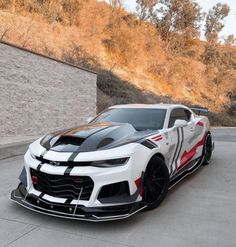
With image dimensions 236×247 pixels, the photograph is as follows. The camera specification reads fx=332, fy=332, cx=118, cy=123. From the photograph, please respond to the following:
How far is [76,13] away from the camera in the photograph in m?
21.5

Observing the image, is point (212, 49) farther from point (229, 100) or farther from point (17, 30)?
point (17, 30)

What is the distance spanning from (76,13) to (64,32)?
250cm

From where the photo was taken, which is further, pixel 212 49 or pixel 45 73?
pixel 212 49

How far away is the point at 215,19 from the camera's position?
3606 centimetres

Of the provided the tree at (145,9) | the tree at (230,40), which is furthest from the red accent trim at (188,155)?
the tree at (230,40)

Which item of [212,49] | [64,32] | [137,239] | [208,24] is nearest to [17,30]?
[64,32]

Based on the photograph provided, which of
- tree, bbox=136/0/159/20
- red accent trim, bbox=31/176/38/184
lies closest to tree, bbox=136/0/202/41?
tree, bbox=136/0/159/20

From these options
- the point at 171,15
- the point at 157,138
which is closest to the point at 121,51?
the point at 171,15

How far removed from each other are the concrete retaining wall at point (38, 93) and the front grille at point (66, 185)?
6421mm

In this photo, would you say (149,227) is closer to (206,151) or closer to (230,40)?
(206,151)

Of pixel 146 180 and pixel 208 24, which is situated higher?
pixel 208 24

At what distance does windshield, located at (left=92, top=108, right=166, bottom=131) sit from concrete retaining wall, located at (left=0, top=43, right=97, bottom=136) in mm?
5175

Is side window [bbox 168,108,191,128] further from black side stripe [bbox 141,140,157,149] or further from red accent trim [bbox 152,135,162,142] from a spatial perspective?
black side stripe [bbox 141,140,157,149]

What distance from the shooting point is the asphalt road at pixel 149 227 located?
3336 millimetres
